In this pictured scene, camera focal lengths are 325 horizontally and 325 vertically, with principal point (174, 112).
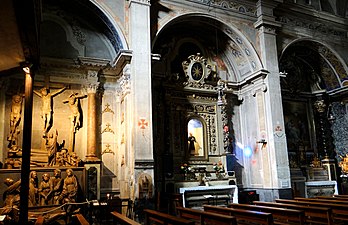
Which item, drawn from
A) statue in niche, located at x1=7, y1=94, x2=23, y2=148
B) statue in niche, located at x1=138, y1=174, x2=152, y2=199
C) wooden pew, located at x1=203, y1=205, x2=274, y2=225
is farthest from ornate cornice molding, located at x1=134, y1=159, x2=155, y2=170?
statue in niche, located at x1=7, y1=94, x2=23, y2=148

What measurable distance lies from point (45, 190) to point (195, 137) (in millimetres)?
5279

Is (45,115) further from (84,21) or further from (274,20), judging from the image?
(274,20)

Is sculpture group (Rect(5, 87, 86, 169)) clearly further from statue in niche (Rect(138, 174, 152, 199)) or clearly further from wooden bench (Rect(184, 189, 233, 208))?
wooden bench (Rect(184, 189, 233, 208))

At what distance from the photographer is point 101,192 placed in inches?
372

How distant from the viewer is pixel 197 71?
11.7m

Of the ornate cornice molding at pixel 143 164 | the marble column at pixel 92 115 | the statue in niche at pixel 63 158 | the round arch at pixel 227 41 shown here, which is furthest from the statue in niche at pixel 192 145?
the statue in niche at pixel 63 158

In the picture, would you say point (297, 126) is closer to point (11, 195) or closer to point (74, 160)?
point (74, 160)

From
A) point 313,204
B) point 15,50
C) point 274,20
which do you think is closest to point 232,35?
point 274,20

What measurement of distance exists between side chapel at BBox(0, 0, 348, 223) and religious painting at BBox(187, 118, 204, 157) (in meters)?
0.04

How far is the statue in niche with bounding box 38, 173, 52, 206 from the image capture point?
7801mm

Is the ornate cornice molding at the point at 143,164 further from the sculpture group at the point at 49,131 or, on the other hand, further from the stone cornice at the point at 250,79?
the stone cornice at the point at 250,79

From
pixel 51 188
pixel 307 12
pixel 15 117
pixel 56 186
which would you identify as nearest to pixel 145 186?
pixel 56 186

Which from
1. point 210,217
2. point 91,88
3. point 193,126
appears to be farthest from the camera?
point 193,126

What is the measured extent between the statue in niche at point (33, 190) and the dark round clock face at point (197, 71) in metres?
6.19
